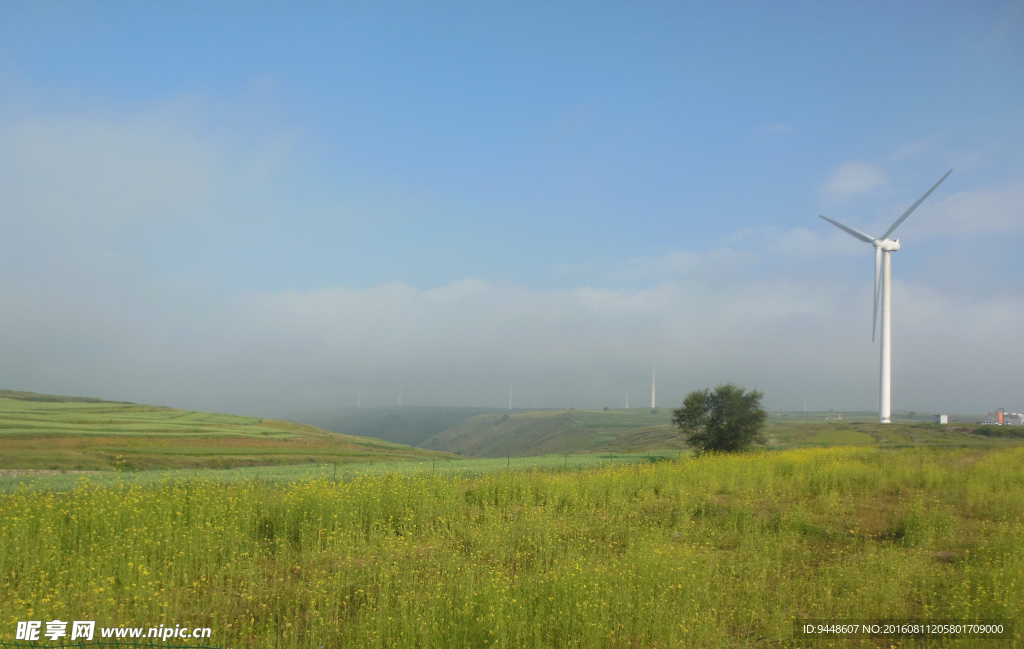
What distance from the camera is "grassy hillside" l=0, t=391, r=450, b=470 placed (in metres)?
36.1

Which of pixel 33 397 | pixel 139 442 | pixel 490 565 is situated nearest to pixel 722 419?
pixel 490 565

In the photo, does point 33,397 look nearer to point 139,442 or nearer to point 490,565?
point 139,442

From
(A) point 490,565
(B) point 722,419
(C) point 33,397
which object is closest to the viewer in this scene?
(A) point 490,565

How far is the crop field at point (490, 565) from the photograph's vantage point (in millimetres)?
7461

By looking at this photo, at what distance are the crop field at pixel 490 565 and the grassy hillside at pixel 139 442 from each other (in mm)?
23538

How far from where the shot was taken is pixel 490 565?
32.9 ft

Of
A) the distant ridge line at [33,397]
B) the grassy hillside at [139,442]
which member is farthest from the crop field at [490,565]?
the distant ridge line at [33,397]

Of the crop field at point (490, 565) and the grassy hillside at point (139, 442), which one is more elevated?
the crop field at point (490, 565)

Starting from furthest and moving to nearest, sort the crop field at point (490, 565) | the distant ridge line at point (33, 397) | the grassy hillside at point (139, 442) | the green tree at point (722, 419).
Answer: the distant ridge line at point (33, 397) < the green tree at point (722, 419) < the grassy hillside at point (139, 442) < the crop field at point (490, 565)

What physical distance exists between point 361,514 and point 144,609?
5.91 metres

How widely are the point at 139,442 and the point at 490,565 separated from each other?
47562 mm

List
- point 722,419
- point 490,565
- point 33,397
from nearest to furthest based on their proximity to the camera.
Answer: point 490,565
point 722,419
point 33,397

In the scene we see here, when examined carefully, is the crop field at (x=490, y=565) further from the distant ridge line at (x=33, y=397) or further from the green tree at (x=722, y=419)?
the distant ridge line at (x=33, y=397)

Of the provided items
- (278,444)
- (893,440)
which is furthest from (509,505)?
(893,440)
